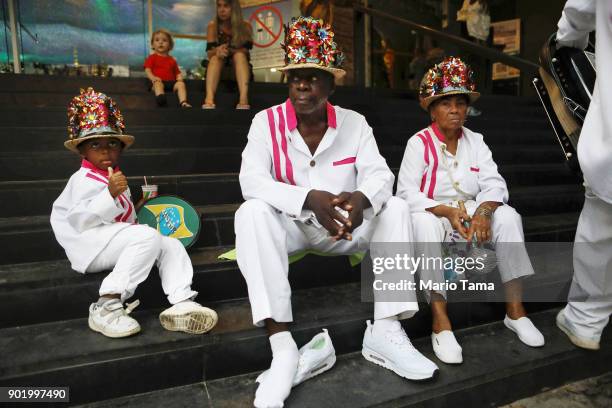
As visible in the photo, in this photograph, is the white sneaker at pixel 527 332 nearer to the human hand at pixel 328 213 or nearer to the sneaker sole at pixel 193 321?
the human hand at pixel 328 213

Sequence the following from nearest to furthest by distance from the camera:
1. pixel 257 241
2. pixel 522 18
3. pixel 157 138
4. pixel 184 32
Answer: pixel 257 241 → pixel 157 138 → pixel 184 32 → pixel 522 18

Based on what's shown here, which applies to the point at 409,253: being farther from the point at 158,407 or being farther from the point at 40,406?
the point at 40,406

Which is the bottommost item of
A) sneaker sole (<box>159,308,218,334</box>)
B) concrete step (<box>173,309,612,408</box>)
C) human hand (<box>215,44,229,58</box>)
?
concrete step (<box>173,309,612,408</box>)

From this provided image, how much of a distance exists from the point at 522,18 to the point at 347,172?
10.6 m

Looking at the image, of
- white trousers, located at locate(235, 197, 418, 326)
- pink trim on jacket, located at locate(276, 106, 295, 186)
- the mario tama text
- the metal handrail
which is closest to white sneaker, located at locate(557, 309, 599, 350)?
the mario tama text

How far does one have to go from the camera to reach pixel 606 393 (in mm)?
2162

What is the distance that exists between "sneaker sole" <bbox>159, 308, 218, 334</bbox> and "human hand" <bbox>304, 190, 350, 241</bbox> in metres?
0.67

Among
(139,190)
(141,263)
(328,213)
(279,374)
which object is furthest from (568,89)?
(139,190)

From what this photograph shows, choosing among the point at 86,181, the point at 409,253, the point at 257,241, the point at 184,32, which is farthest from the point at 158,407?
the point at 184,32

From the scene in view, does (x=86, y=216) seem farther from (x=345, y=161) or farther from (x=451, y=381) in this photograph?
(x=451, y=381)

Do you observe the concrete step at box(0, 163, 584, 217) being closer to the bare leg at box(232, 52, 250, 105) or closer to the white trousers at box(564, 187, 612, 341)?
the white trousers at box(564, 187, 612, 341)

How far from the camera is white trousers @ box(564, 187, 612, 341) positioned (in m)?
2.09

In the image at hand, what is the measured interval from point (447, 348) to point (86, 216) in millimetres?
1885

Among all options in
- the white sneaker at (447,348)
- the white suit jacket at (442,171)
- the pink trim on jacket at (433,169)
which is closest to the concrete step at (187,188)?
the white suit jacket at (442,171)
